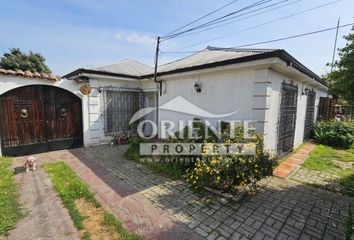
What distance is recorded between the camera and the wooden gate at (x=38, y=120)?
642 centimetres

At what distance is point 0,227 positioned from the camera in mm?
3047

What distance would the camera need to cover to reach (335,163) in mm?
6699

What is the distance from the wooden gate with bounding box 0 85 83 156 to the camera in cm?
642

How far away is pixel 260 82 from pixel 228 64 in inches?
40.9

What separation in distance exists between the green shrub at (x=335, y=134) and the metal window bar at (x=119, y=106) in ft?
32.3

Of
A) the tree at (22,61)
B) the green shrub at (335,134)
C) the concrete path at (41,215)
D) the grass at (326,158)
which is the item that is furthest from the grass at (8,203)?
the tree at (22,61)

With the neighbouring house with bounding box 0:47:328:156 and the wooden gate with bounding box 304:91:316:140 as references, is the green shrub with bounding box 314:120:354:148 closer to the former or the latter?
the wooden gate with bounding box 304:91:316:140

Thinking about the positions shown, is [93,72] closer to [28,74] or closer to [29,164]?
[28,74]

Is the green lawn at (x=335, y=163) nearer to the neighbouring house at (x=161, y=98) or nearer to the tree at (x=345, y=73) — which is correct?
A: the neighbouring house at (x=161, y=98)

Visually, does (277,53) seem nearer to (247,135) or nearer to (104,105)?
(247,135)

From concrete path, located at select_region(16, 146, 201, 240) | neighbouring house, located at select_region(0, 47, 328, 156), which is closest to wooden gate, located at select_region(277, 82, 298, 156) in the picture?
neighbouring house, located at select_region(0, 47, 328, 156)

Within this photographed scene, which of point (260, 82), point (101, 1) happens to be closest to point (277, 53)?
point (260, 82)

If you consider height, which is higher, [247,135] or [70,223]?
[247,135]

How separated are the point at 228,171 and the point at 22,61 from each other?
1153 inches
